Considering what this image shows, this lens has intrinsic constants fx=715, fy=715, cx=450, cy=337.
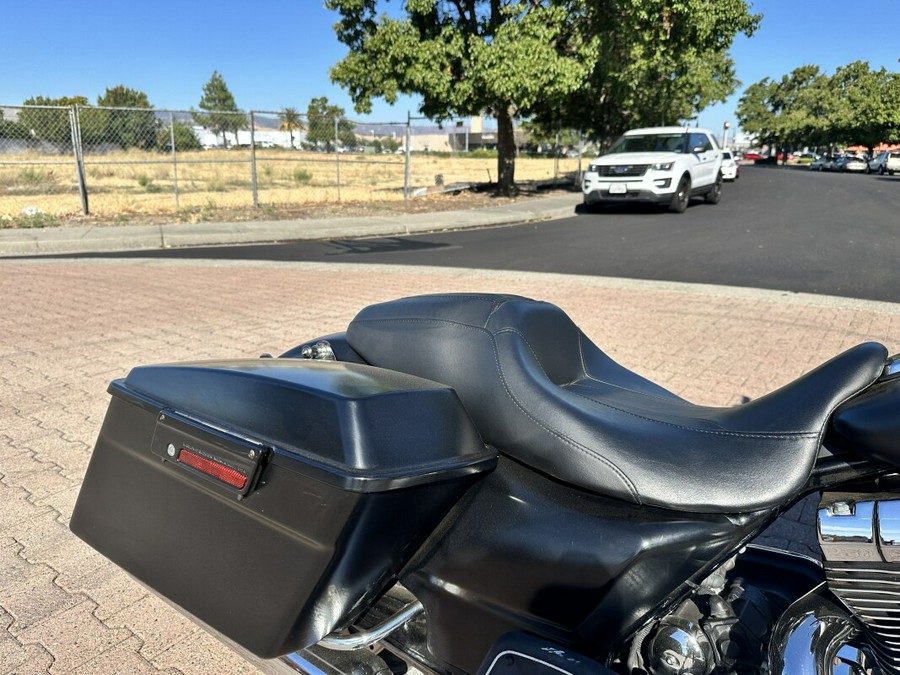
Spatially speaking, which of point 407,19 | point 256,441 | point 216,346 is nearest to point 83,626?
point 256,441

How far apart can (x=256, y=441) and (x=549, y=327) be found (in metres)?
0.81

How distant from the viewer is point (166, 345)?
539cm

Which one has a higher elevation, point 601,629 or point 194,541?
point 194,541

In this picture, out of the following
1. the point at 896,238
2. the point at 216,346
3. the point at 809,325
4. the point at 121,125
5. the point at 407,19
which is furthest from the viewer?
the point at 407,19

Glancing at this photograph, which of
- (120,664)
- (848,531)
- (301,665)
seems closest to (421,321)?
(301,665)

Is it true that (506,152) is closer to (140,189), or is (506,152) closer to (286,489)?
(140,189)

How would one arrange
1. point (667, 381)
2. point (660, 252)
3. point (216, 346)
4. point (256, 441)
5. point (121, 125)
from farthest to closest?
point (121, 125) → point (660, 252) → point (216, 346) → point (667, 381) → point (256, 441)

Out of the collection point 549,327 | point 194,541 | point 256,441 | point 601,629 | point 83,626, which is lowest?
point 83,626

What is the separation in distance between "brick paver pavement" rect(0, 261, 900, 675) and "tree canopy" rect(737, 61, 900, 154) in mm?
73573

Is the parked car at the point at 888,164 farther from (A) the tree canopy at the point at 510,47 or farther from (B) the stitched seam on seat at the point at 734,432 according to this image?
(B) the stitched seam on seat at the point at 734,432

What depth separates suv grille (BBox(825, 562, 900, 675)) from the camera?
4.43ft

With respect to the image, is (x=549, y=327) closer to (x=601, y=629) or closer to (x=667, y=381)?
(x=601, y=629)

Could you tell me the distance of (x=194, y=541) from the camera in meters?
1.60

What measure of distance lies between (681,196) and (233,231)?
31.5 ft
